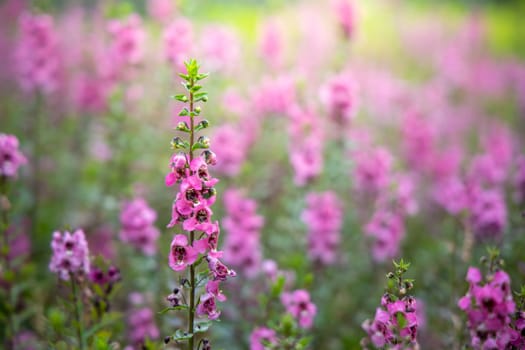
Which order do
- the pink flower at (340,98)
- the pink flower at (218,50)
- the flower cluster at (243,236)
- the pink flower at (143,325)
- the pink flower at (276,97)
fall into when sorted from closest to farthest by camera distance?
the pink flower at (143,325) → the flower cluster at (243,236) → the pink flower at (340,98) → the pink flower at (276,97) → the pink flower at (218,50)

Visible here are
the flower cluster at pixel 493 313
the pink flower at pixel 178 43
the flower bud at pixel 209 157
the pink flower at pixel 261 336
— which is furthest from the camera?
the pink flower at pixel 178 43

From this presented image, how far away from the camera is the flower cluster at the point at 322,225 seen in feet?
14.7

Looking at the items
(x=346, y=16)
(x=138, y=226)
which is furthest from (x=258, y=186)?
(x=138, y=226)

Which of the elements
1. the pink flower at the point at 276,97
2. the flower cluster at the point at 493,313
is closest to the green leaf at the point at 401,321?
the flower cluster at the point at 493,313

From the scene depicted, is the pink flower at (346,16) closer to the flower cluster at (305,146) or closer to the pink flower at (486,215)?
the flower cluster at (305,146)

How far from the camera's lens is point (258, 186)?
20.0 feet

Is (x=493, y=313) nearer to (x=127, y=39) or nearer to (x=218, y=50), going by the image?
(x=127, y=39)

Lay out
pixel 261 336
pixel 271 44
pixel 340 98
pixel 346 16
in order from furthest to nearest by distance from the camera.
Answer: pixel 271 44, pixel 346 16, pixel 340 98, pixel 261 336

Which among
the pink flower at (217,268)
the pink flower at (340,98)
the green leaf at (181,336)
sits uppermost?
the pink flower at (340,98)

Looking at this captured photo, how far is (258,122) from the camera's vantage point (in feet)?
21.4

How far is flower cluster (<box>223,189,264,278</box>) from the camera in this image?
4262mm

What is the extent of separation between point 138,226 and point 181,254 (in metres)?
1.74

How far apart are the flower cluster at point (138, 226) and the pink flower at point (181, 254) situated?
1.69 meters

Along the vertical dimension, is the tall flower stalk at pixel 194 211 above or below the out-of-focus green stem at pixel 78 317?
above
